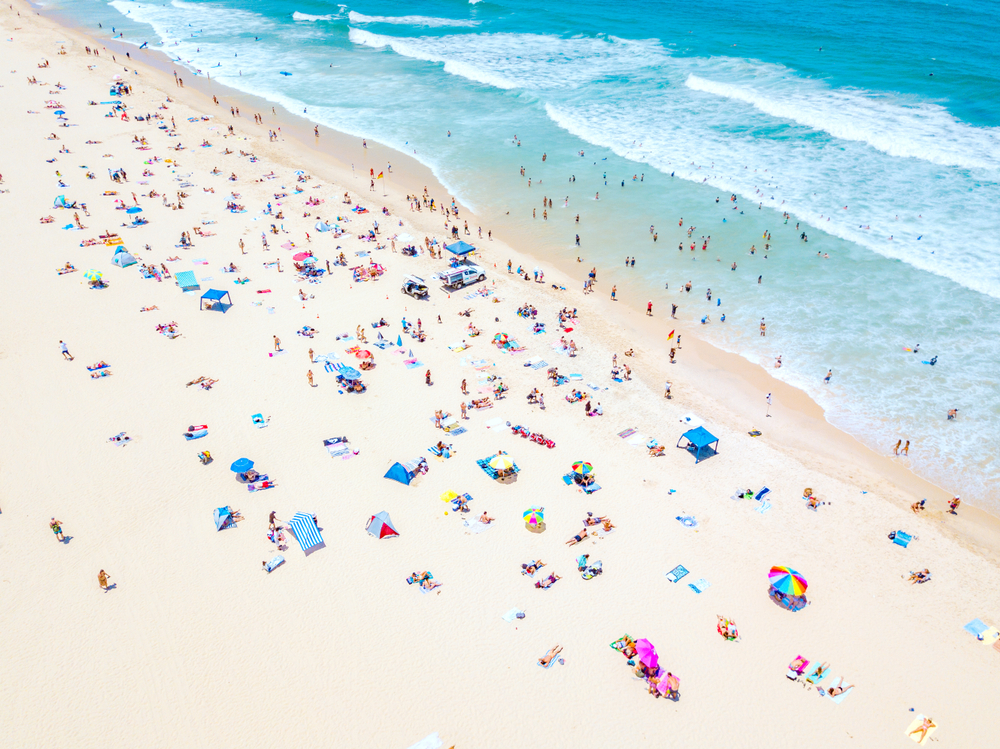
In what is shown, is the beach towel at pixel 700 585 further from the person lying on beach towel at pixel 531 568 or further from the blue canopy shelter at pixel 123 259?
the blue canopy shelter at pixel 123 259

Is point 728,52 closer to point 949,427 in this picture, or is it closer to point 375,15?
point 375,15

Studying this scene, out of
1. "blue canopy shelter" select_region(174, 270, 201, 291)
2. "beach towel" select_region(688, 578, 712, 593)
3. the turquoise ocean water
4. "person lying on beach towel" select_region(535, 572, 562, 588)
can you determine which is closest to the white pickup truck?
the turquoise ocean water

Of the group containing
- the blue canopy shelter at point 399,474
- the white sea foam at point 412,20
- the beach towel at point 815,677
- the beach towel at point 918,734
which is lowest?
the beach towel at point 918,734

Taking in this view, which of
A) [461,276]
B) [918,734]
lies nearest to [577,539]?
[918,734]

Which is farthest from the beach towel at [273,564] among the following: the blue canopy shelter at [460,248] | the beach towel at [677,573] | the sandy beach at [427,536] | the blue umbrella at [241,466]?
the blue canopy shelter at [460,248]

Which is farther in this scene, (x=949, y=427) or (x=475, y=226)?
(x=475, y=226)

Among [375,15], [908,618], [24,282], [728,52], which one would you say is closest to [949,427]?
[908,618]
